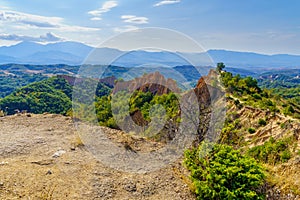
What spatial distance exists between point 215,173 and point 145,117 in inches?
251

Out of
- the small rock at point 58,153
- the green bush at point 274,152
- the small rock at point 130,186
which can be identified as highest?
the green bush at point 274,152

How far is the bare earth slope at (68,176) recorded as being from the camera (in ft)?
15.2

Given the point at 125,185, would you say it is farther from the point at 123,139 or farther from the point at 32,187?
the point at 123,139

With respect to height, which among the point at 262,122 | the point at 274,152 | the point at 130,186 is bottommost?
the point at 130,186

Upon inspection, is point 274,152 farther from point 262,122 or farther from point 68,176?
point 68,176

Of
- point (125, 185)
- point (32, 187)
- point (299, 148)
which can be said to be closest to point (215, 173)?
point (125, 185)

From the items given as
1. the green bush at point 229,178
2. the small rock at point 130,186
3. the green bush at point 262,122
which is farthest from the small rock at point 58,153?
the green bush at point 262,122

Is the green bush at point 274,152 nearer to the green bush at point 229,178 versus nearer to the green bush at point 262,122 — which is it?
the green bush at point 229,178

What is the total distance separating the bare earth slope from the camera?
462 centimetres

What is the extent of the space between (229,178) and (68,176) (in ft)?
10.1

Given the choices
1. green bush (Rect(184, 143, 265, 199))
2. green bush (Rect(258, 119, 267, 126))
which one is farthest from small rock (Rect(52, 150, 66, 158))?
green bush (Rect(258, 119, 267, 126))

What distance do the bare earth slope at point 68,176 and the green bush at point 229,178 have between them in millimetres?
476

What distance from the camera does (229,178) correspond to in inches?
168

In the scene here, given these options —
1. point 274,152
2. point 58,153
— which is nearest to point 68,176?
point 58,153
